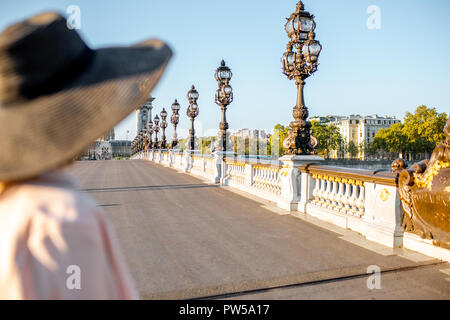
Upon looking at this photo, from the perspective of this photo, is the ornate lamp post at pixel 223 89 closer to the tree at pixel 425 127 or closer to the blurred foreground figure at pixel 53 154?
the blurred foreground figure at pixel 53 154

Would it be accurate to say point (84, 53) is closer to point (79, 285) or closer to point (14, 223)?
point (14, 223)

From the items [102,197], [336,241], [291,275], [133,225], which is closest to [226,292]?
[291,275]

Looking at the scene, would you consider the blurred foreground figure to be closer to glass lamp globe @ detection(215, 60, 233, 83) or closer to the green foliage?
glass lamp globe @ detection(215, 60, 233, 83)

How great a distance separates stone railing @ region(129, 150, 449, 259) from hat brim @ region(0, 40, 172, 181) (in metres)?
5.95

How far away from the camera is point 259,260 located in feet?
19.2

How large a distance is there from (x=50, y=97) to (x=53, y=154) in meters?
0.22

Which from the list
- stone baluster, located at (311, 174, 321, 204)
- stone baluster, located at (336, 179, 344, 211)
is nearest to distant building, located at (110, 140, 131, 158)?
stone baluster, located at (311, 174, 321, 204)

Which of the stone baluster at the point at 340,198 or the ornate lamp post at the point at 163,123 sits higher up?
the ornate lamp post at the point at 163,123

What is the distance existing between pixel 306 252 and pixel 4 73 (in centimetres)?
582

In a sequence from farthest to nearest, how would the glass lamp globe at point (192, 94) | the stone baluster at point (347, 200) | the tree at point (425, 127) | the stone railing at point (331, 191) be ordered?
the tree at point (425, 127)
the glass lamp globe at point (192, 94)
the stone baluster at point (347, 200)
the stone railing at point (331, 191)

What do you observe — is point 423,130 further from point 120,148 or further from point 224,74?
point 120,148

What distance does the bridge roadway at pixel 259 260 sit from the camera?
4648 millimetres

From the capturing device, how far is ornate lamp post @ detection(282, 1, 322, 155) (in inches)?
415

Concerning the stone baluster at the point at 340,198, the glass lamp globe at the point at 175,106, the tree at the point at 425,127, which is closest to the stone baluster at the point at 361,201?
the stone baluster at the point at 340,198
